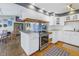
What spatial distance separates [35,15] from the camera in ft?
5.67

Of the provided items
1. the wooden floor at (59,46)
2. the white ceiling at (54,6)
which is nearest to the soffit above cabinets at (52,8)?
the white ceiling at (54,6)

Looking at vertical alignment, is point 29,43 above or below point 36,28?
below

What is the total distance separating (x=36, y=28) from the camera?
174cm

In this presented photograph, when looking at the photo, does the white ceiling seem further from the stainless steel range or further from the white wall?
the stainless steel range

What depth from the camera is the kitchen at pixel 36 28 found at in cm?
166

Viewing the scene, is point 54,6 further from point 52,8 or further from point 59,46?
point 59,46

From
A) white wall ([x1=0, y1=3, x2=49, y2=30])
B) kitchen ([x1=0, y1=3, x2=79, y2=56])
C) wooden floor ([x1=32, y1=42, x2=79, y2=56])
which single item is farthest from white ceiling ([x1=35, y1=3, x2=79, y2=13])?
wooden floor ([x1=32, y1=42, x2=79, y2=56])

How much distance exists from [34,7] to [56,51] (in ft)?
2.90

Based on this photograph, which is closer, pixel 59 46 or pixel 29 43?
pixel 29 43

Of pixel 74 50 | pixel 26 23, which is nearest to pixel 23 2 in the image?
pixel 26 23

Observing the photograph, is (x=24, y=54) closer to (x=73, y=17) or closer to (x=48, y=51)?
(x=48, y=51)

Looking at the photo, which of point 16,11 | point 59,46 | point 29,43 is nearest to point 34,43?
point 29,43

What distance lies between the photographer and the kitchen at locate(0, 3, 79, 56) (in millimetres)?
1662

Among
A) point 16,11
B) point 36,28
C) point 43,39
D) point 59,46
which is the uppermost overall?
point 16,11
